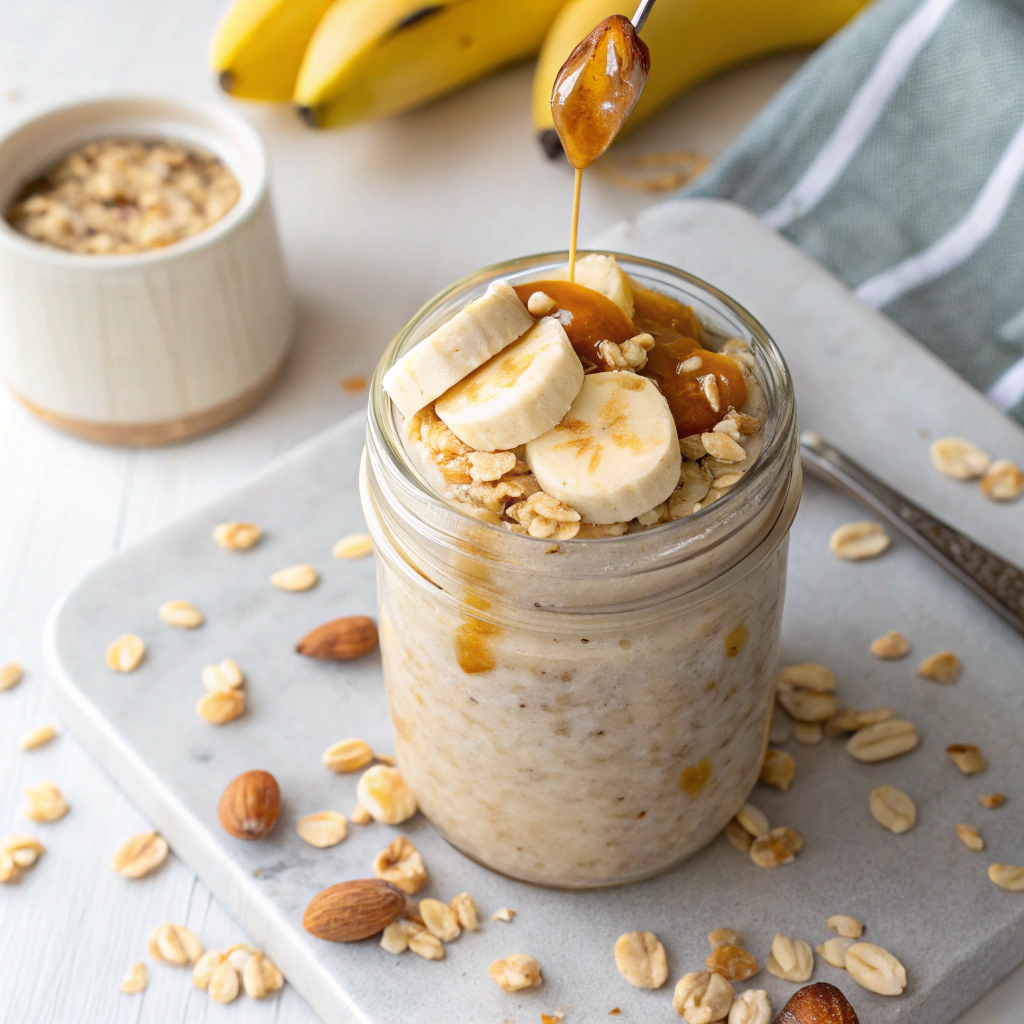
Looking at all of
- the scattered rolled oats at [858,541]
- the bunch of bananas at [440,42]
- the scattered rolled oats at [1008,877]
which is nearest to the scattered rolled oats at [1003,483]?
the scattered rolled oats at [858,541]

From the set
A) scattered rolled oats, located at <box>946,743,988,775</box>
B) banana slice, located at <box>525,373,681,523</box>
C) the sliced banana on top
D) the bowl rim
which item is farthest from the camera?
the bowl rim

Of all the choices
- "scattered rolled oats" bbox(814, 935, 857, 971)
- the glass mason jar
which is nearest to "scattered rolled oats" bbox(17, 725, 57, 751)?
the glass mason jar

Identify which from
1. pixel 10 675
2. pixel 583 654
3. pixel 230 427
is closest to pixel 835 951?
pixel 583 654

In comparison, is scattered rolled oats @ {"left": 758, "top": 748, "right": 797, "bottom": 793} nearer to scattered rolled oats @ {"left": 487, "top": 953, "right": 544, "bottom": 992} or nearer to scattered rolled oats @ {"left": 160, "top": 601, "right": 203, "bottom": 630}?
scattered rolled oats @ {"left": 487, "top": 953, "right": 544, "bottom": 992}

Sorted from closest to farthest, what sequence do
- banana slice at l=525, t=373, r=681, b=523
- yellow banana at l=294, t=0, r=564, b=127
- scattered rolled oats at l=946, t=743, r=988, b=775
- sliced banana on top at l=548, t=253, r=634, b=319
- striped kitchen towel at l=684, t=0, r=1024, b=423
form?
1. banana slice at l=525, t=373, r=681, b=523
2. sliced banana on top at l=548, t=253, r=634, b=319
3. scattered rolled oats at l=946, t=743, r=988, b=775
4. striped kitchen towel at l=684, t=0, r=1024, b=423
5. yellow banana at l=294, t=0, r=564, b=127

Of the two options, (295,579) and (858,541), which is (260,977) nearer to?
(295,579)

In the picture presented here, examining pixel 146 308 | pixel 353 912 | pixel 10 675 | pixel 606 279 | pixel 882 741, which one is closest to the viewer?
pixel 606 279
